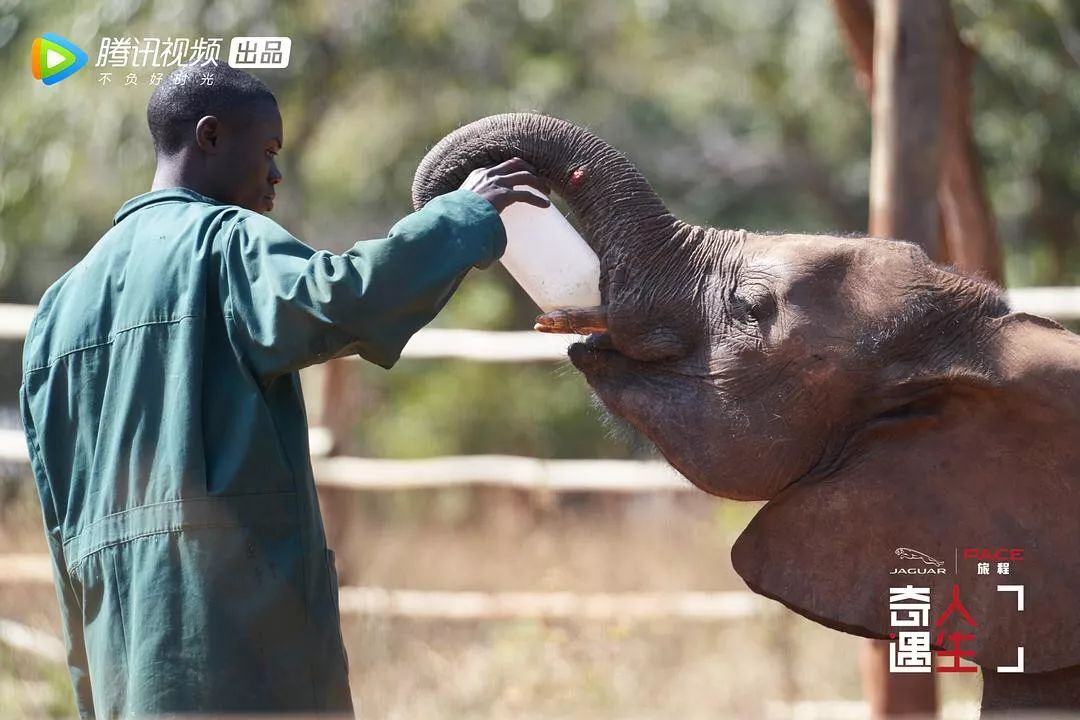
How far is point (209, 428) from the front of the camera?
2.74m

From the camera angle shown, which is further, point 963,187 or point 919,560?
point 963,187

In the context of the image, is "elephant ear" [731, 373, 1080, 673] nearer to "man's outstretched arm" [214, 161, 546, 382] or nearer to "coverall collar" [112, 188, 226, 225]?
"man's outstretched arm" [214, 161, 546, 382]

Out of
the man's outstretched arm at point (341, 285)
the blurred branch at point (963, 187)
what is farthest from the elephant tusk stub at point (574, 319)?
the blurred branch at point (963, 187)

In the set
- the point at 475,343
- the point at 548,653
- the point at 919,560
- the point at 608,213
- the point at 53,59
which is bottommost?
the point at 548,653

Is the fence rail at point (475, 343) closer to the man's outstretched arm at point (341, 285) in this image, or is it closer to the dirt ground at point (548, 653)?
the dirt ground at point (548, 653)

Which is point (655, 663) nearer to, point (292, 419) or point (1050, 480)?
point (1050, 480)

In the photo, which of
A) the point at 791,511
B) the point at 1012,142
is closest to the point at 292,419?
the point at 791,511

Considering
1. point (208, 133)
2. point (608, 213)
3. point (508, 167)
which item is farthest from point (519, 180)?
point (208, 133)

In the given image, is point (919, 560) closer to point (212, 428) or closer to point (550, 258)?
point (550, 258)

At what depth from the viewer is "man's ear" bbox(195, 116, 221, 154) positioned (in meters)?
2.92

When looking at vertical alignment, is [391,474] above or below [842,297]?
below

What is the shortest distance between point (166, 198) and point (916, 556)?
5.85ft

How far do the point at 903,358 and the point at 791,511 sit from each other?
1.43 ft

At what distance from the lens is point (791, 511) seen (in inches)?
134
